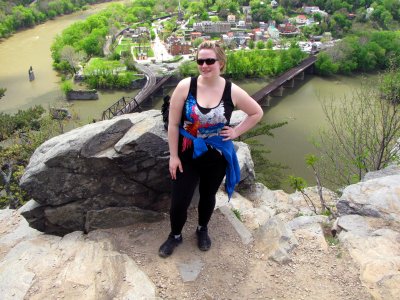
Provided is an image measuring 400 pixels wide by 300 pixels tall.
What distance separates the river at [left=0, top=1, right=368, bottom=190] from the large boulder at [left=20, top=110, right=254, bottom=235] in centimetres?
1034

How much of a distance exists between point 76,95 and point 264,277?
2719 centimetres

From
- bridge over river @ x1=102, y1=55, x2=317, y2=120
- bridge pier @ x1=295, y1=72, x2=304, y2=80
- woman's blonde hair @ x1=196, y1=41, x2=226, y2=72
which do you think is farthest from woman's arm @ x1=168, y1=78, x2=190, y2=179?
bridge pier @ x1=295, y1=72, x2=304, y2=80

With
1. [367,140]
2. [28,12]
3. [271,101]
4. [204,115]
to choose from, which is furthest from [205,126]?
[28,12]

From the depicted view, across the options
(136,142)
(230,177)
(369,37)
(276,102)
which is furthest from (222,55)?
(369,37)

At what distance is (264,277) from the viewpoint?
12.7ft

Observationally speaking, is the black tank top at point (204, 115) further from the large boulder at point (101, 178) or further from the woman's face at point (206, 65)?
the large boulder at point (101, 178)

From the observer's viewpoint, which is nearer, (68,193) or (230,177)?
(230,177)

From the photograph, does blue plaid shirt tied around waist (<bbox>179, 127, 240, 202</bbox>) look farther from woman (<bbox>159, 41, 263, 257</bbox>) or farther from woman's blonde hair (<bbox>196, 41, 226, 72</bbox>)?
woman's blonde hair (<bbox>196, 41, 226, 72</bbox>)

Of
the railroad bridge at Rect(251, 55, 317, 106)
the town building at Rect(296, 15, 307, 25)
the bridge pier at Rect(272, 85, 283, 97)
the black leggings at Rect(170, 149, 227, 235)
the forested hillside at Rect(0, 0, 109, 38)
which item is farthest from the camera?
the town building at Rect(296, 15, 307, 25)

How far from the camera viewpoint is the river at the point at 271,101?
18903 millimetres

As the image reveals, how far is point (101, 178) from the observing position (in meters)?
4.34

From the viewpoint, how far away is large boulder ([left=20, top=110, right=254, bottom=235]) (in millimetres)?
4215

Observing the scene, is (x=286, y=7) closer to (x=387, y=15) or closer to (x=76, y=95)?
(x=387, y=15)

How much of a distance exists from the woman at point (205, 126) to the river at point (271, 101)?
11.0 metres
